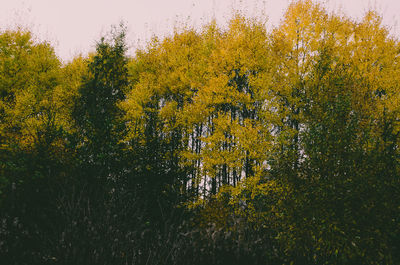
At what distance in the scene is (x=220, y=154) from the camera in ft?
51.4

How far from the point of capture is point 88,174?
34.2 ft

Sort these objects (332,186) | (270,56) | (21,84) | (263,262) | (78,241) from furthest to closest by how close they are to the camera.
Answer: (21,84) → (270,56) → (263,262) → (332,186) → (78,241)

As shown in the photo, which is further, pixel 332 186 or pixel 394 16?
pixel 394 16

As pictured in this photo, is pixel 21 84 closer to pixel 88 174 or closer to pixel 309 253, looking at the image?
pixel 88 174

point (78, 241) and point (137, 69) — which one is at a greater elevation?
point (137, 69)

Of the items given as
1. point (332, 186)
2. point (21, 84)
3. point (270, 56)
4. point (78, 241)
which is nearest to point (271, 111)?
point (270, 56)

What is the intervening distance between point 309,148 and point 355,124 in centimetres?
164

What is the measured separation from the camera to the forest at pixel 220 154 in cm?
673

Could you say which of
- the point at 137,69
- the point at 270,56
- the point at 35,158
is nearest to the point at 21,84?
the point at 137,69

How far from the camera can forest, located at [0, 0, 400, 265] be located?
22.1 feet

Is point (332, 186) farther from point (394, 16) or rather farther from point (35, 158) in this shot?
point (394, 16)

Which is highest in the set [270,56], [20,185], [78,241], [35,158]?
[270,56]

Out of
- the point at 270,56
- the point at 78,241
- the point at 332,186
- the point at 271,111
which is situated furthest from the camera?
the point at 270,56

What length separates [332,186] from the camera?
8250mm
